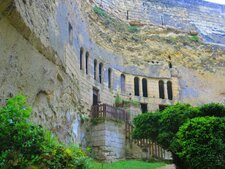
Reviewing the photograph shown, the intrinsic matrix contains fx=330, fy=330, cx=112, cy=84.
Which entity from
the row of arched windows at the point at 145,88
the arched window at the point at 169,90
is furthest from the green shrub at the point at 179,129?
the arched window at the point at 169,90

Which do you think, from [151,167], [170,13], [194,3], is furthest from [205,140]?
[194,3]

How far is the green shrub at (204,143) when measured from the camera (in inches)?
428

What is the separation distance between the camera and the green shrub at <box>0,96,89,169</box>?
5.23 m

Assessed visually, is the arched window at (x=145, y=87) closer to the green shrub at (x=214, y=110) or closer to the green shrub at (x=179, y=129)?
the green shrub at (x=179, y=129)

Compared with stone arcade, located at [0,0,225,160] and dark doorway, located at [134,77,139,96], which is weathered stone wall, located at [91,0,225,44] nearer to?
stone arcade, located at [0,0,225,160]

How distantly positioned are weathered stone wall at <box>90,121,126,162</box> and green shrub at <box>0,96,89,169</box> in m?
12.1

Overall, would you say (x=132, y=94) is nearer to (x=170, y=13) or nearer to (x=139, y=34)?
(x=139, y=34)

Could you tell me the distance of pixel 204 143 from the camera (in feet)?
36.8

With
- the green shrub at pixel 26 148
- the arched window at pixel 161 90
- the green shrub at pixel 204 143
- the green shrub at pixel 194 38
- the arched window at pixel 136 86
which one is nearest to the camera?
the green shrub at pixel 26 148

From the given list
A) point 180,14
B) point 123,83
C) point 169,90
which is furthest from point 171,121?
point 180,14

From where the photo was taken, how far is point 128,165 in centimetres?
1606

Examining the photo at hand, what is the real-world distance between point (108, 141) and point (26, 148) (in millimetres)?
13000

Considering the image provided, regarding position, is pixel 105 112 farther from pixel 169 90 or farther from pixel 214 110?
pixel 169 90

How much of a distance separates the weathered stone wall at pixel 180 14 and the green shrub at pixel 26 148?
29.4 metres
